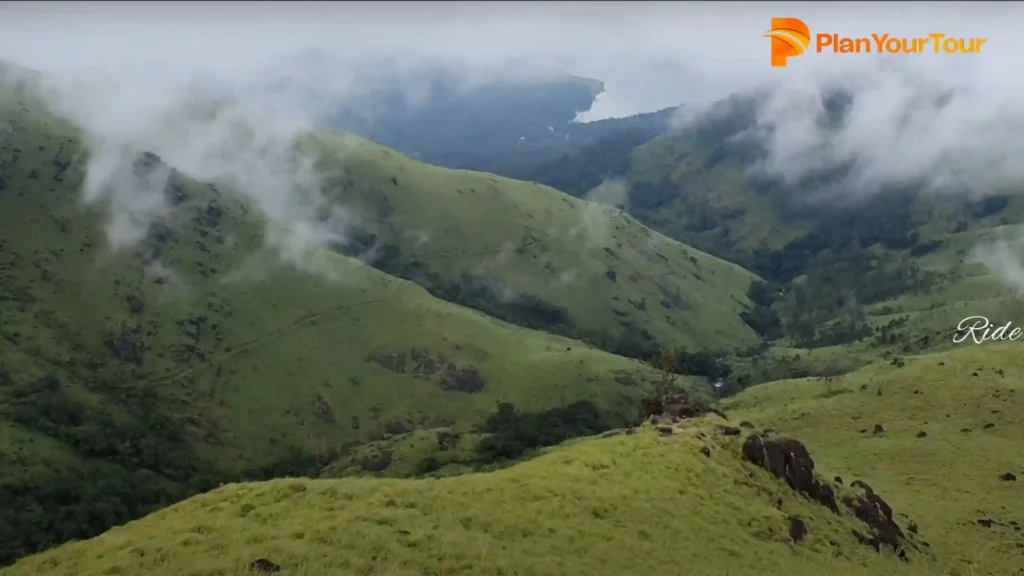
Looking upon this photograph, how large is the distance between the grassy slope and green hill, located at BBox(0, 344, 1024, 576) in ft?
1.98

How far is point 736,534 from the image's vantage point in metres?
52.0

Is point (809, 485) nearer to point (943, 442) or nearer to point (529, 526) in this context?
point (529, 526)

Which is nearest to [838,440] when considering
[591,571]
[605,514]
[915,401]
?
[915,401]

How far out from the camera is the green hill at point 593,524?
37.2m

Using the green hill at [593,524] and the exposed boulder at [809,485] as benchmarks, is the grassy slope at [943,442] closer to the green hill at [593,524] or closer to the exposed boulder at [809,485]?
the green hill at [593,524]

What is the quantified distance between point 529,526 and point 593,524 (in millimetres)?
4719

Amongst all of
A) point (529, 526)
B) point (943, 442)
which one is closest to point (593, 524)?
point (529, 526)

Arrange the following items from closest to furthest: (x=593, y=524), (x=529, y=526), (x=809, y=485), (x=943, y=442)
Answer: (x=529, y=526) → (x=593, y=524) → (x=809, y=485) → (x=943, y=442)

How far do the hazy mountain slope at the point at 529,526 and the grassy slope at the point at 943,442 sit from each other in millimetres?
18796

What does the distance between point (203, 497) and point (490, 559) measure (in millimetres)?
18569

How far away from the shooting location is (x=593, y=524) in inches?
1858

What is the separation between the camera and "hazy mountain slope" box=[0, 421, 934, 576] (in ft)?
121

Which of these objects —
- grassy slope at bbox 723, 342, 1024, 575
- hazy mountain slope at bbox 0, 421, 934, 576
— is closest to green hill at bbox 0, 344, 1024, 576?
hazy mountain slope at bbox 0, 421, 934, 576

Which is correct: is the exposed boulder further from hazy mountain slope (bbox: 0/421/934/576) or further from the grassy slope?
the grassy slope
